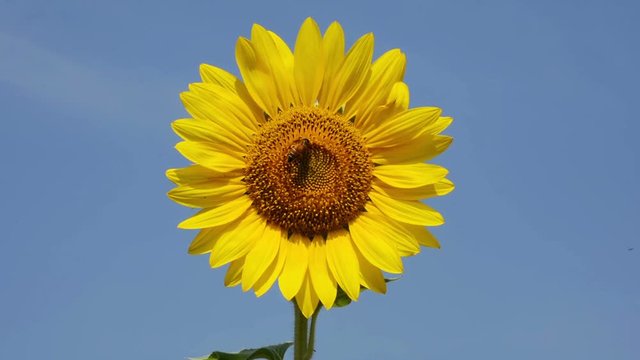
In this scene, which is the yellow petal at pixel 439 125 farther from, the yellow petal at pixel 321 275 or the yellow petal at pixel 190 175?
the yellow petal at pixel 190 175

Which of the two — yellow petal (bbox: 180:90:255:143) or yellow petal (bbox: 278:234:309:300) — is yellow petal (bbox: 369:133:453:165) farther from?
yellow petal (bbox: 180:90:255:143)

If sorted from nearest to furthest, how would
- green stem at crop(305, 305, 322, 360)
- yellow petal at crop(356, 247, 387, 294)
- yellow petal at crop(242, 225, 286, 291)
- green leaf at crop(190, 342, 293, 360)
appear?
1. yellow petal at crop(242, 225, 286, 291)
2. yellow petal at crop(356, 247, 387, 294)
3. green stem at crop(305, 305, 322, 360)
4. green leaf at crop(190, 342, 293, 360)

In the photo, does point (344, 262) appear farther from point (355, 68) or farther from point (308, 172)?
point (355, 68)

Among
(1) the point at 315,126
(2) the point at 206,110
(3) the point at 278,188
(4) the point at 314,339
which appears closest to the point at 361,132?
(1) the point at 315,126

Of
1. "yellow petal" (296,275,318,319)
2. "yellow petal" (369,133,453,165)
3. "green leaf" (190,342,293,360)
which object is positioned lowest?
"green leaf" (190,342,293,360)

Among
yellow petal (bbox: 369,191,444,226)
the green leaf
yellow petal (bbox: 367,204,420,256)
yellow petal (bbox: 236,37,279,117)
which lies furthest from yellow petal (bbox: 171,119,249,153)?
the green leaf

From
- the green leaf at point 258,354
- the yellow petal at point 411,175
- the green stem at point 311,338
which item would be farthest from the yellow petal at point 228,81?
the green leaf at point 258,354

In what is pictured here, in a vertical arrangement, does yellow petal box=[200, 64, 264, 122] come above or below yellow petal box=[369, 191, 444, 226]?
above
